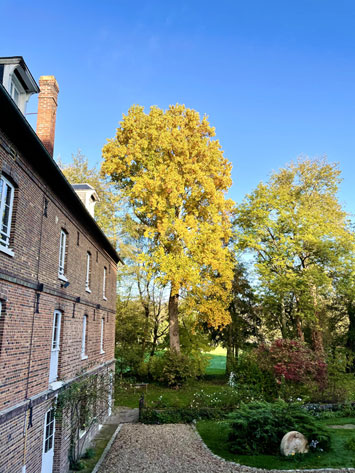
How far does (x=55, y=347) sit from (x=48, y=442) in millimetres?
2438

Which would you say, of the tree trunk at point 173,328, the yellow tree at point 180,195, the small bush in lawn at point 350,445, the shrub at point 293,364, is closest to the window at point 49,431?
the small bush in lawn at point 350,445

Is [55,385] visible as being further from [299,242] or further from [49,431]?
[299,242]

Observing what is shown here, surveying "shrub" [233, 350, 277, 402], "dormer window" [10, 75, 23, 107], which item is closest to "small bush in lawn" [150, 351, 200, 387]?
"shrub" [233, 350, 277, 402]

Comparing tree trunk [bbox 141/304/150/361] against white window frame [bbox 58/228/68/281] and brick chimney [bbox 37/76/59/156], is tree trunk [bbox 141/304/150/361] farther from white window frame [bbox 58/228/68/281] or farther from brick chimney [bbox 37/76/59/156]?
brick chimney [bbox 37/76/59/156]

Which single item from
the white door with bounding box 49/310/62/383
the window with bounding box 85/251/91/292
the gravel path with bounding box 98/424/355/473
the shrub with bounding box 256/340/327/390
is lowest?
the gravel path with bounding box 98/424/355/473

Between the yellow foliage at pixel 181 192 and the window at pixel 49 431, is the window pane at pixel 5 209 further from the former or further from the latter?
the yellow foliage at pixel 181 192

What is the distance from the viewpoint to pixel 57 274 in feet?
33.8

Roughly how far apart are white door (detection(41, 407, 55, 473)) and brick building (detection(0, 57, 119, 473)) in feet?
0.08

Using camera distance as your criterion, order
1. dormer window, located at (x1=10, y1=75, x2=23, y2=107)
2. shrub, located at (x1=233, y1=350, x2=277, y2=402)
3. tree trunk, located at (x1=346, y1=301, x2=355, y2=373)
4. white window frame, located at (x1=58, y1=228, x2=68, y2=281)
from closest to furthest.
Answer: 1. dormer window, located at (x1=10, y1=75, x2=23, y2=107)
2. white window frame, located at (x1=58, y1=228, x2=68, y2=281)
3. shrub, located at (x1=233, y1=350, x2=277, y2=402)
4. tree trunk, located at (x1=346, y1=301, x2=355, y2=373)

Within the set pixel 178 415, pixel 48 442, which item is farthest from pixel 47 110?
pixel 178 415

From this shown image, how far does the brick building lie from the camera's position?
7082mm

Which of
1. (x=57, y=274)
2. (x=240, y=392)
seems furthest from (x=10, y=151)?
(x=240, y=392)

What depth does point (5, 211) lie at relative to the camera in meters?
7.43

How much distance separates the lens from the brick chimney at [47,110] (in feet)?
40.3
